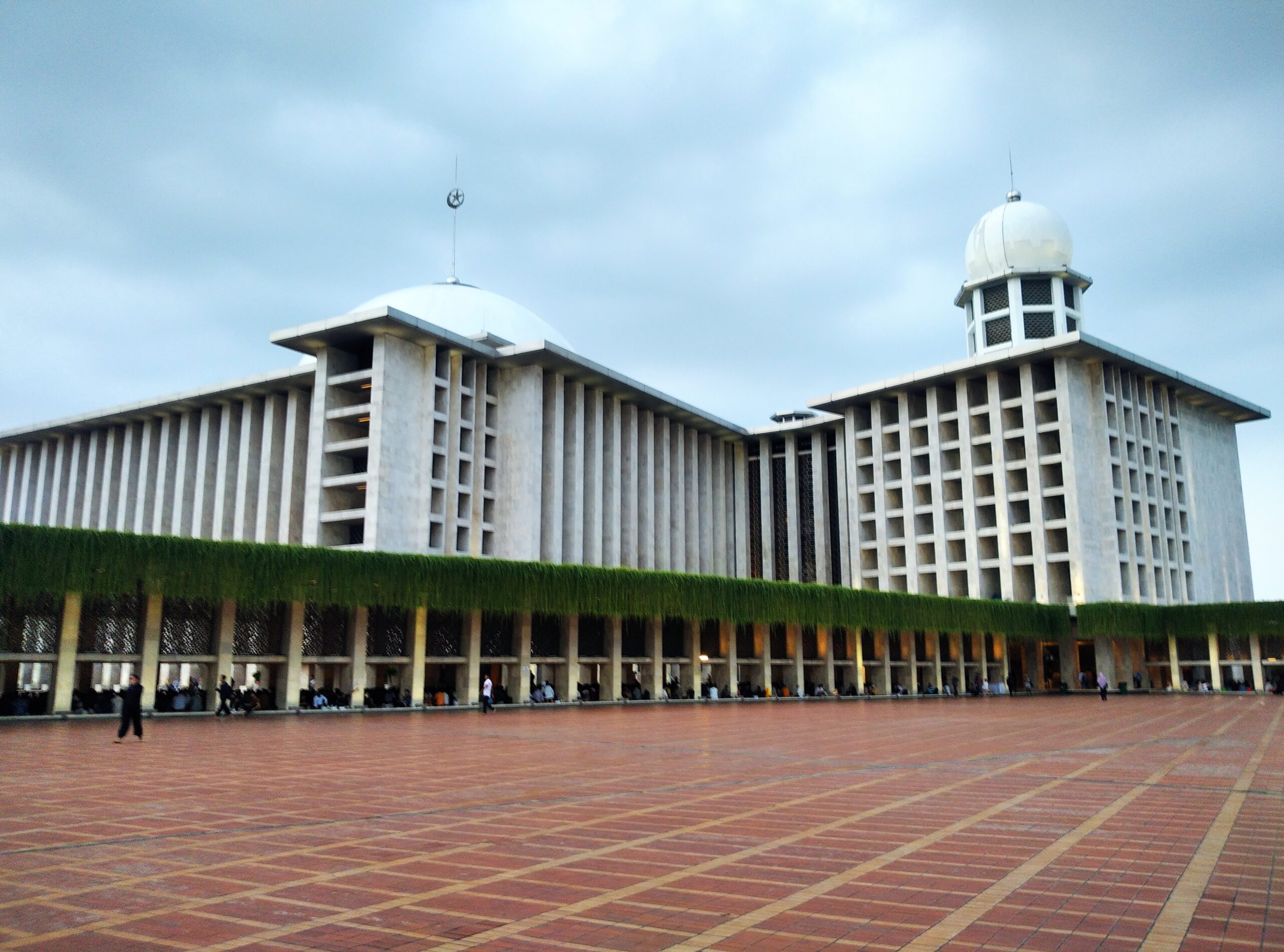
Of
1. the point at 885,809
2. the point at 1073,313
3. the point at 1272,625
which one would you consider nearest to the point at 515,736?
the point at 885,809

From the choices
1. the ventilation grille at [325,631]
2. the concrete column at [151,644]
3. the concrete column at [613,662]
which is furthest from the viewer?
the concrete column at [613,662]

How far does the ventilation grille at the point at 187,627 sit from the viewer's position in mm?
27984

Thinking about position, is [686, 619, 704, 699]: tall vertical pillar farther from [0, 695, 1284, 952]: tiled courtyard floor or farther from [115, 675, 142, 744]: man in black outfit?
[115, 675, 142, 744]: man in black outfit

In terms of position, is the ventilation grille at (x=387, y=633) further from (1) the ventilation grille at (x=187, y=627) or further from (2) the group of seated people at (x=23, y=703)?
(2) the group of seated people at (x=23, y=703)

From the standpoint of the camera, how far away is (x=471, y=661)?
3409 cm

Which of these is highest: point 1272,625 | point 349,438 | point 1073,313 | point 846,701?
point 1073,313

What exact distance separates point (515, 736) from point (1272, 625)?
4105 cm

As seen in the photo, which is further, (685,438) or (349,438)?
(685,438)

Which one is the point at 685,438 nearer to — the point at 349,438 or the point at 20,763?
the point at 349,438

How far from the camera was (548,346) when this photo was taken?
48.6 metres

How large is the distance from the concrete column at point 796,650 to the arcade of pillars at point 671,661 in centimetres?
5

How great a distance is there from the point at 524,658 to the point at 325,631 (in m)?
6.94

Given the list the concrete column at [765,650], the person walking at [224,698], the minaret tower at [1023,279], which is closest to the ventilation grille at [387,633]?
the person walking at [224,698]

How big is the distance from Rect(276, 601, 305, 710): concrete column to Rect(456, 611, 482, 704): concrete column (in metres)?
5.86
